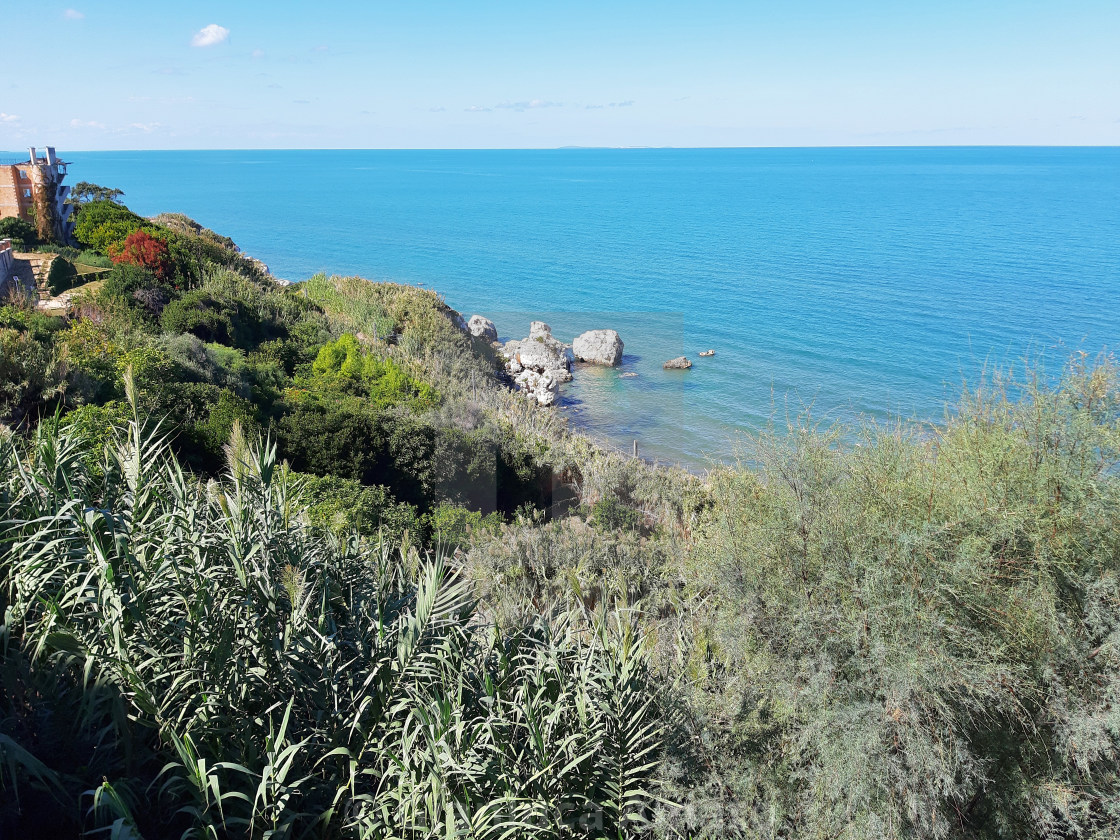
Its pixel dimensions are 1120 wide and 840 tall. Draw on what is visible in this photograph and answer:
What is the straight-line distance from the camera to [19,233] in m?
19.9

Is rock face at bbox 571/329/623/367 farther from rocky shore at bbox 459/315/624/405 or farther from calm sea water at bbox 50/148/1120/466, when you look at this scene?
calm sea water at bbox 50/148/1120/466

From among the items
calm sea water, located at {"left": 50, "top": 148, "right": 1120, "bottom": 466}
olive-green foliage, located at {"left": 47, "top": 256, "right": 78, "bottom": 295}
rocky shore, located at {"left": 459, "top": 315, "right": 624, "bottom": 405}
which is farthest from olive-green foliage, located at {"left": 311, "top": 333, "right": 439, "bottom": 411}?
rocky shore, located at {"left": 459, "top": 315, "right": 624, "bottom": 405}

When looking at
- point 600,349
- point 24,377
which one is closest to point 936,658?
point 24,377

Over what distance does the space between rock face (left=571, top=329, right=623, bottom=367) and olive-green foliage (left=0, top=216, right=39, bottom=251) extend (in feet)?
62.0

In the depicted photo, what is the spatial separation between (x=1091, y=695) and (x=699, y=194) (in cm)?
Result: 11814

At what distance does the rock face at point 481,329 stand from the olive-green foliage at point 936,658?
2504 centimetres

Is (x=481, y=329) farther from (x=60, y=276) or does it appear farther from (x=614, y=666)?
(x=614, y=666)

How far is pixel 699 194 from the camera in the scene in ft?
376

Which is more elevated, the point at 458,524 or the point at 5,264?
the point at 5,264

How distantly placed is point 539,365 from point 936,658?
940 inches

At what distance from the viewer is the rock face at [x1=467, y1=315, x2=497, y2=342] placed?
2973 cm

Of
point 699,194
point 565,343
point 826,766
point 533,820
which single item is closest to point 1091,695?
point 826,766

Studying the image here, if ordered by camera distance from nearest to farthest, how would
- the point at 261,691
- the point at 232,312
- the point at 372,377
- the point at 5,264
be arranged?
the point at 261,691 < the point at 5,264 < the point at 372,377 < the point at 232,312

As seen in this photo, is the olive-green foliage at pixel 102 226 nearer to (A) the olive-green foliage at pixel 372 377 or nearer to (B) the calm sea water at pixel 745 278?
(A) the olive-green foliage at pixel 372 377
